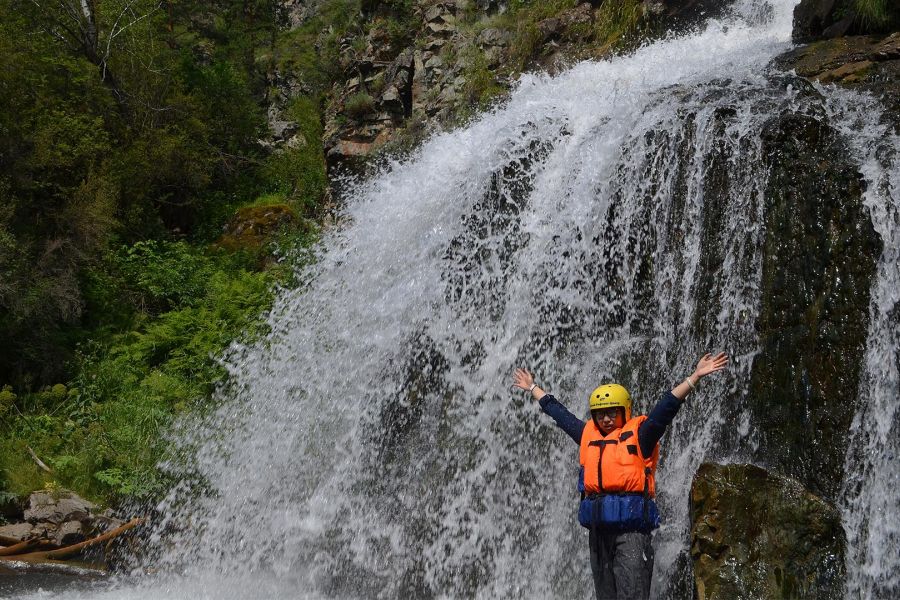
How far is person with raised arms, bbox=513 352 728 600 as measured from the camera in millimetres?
4625

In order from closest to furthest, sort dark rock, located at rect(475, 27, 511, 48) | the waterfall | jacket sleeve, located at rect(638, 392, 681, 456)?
jacket sleeve, located at rect(638, 392, 681, 456), the waterfall, dark rock, located at rect(475, 27, 511, 48)

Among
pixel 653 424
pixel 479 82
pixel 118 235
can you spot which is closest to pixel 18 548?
pixel 653 424

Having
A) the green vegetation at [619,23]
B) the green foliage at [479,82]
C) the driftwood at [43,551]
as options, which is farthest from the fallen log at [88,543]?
the green vegetation at [619,23]

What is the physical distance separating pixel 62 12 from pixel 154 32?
1.90 metres

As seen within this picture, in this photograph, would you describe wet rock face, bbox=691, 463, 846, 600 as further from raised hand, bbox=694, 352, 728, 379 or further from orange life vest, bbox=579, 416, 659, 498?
raised hand, bbox=694, 352, 728, 379

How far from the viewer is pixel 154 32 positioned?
1650 cm

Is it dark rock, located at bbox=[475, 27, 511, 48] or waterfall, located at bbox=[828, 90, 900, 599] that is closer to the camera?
waterfall, located at bbox=[828, 90, 900, 599]

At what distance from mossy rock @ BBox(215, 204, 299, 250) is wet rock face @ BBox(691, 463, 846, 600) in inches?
428

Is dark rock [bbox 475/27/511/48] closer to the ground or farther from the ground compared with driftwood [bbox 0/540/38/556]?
farther from the ground

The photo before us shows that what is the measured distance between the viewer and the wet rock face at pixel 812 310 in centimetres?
587

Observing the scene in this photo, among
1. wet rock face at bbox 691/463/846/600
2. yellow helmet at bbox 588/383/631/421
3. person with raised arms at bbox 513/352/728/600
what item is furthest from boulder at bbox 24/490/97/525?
wet rock face at bbox 691/463/846/600

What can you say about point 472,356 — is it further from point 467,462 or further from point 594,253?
point 594,253

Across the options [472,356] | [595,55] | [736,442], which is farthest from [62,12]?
[736,442]

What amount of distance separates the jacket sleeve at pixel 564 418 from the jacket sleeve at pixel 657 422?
495 millimetres
